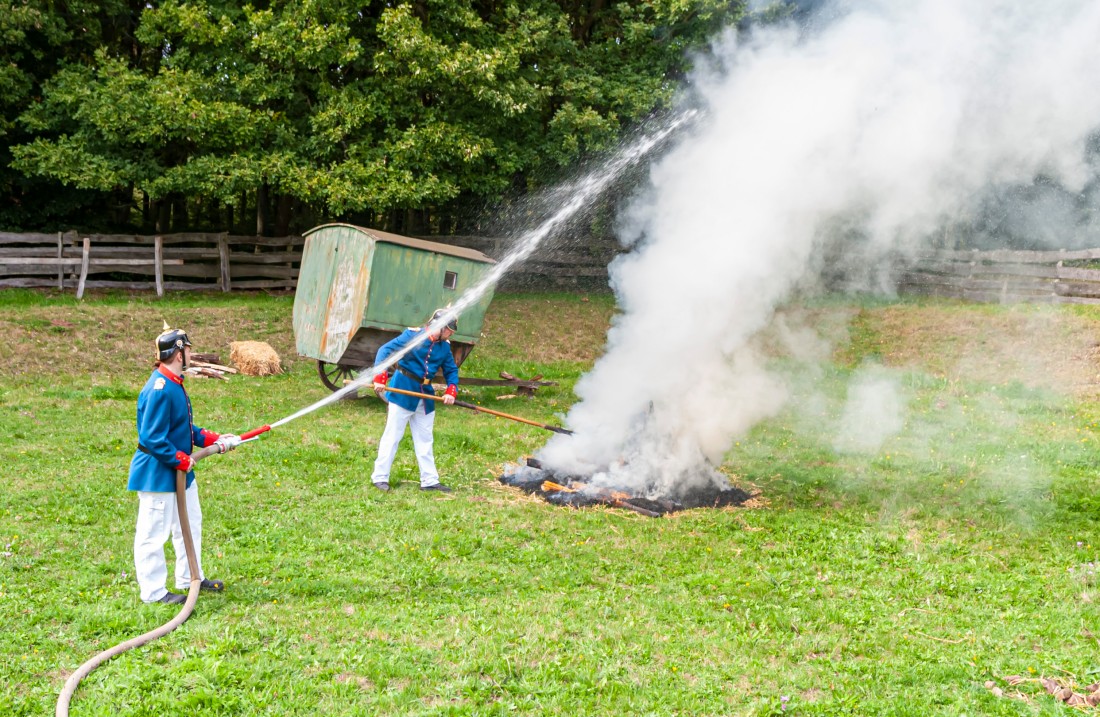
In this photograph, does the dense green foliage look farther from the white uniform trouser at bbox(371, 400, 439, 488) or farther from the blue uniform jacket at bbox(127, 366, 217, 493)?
the blue uniform jacket at bbox(127, 366, 217, 493)

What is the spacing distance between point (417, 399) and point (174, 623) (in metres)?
4.59

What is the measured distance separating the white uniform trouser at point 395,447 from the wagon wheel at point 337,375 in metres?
4.78

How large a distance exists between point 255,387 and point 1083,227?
2011 cm

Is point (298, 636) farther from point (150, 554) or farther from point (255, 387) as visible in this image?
point (255, 387)

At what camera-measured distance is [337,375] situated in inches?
634

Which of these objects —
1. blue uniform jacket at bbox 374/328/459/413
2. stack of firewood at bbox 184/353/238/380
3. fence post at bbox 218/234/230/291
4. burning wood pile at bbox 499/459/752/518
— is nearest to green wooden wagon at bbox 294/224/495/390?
stack of firewood at bbox 184/353/238/380

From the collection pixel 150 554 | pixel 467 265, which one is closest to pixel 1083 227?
pixel 467 265

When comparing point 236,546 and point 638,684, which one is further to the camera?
point 236,546

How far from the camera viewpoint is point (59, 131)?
21500mm

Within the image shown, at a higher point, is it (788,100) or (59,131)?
(788,100)

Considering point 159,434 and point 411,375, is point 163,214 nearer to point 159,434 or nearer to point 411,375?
point 411,375

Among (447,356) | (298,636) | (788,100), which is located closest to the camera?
(298,636)

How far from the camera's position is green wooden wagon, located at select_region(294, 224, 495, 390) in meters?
13.8

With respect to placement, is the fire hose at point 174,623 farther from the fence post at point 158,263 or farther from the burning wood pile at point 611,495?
the fence post at point 158,263
